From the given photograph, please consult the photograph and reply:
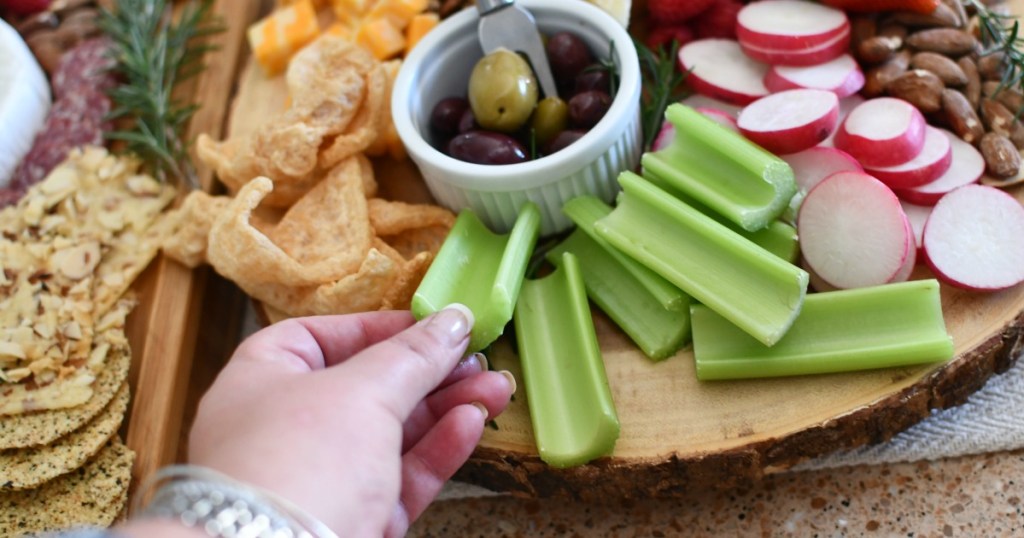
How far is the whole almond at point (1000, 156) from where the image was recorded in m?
1.30

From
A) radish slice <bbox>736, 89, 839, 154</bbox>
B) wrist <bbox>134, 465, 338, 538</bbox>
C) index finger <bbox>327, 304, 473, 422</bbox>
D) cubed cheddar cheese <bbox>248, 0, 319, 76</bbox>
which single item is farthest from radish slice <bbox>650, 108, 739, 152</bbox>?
wrist <bbox>134, 465, 338, 538</bbox>

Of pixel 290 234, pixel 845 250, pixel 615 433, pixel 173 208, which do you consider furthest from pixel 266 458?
pixel 173 208

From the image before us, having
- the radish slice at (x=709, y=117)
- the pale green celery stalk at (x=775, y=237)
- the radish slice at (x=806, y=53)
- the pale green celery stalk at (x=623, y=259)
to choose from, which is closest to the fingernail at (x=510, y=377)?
the pale green celery stalk at (x=623, y=259)

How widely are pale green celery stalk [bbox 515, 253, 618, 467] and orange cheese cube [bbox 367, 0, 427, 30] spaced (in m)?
0.64

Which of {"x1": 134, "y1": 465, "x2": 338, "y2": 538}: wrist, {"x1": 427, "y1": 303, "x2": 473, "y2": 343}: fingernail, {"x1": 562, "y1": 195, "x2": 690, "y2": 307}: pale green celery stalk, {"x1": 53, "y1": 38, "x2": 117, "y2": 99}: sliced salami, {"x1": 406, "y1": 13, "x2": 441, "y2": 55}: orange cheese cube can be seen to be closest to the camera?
{"x1": 134, "y1": 465, "x2": 338, "y2": 538}: wrist

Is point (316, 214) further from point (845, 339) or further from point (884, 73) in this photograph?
point (884, 73)

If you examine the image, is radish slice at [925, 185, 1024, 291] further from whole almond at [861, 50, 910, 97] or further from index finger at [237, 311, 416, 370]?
index finger at [237, 311, 416, 370]

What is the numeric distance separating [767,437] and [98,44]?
59.4 inches

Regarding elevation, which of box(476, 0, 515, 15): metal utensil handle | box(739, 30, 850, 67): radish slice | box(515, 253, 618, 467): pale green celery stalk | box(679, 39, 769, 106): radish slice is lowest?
box(515, 253, 618, 467): pale green celery stalk

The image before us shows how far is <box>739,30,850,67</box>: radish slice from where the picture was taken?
4.80 feet

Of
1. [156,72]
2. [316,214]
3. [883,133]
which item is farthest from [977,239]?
[156,72]

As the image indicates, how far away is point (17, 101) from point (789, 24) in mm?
1422

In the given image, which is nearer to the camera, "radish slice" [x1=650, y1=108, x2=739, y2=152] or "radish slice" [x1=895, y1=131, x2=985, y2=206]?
"radish slice" [x1=895, y1=131, x2=985, y2=206]

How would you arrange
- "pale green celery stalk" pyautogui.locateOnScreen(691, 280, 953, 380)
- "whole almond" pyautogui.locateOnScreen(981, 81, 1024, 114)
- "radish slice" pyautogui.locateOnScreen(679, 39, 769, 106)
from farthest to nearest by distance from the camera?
1. "radish slice" pyautogui.locateOnScreen(679, 39, 769, 106)
2. "whole almond" pyautogui.locateOnScreen(981, 81, 1024, 114)
3. "pale green celery stalk" pyautogui.locateOnScreen(691, 280, 953, 380)
